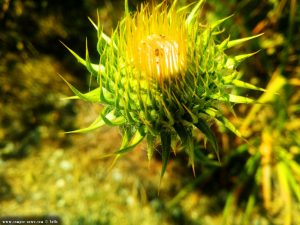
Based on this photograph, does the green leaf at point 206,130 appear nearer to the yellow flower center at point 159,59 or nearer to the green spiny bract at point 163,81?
the green spiny bract at point 163,81

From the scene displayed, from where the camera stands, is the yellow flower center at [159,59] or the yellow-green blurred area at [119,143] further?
the yellow-green blurred area at [119,143]

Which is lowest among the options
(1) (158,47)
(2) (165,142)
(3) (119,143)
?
(3) (119,143)

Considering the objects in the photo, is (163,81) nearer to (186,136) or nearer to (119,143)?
(186,136)

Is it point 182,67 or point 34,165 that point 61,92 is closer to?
point 34,165

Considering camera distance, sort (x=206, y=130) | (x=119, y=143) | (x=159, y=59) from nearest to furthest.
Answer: (x=159, y=59) < (x=206, y=130) < (x=119, y=143)

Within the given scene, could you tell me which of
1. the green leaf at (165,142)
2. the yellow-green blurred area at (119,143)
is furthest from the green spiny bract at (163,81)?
the yellow-green blurred area at (119,143)

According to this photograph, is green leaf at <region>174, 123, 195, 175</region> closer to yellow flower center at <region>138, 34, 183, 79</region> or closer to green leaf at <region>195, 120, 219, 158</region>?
green leaf at <region>195, 120, 219, 158</region>

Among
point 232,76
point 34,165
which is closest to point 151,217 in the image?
point 34,165

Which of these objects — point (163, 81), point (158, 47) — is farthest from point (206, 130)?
point (158, 47)
